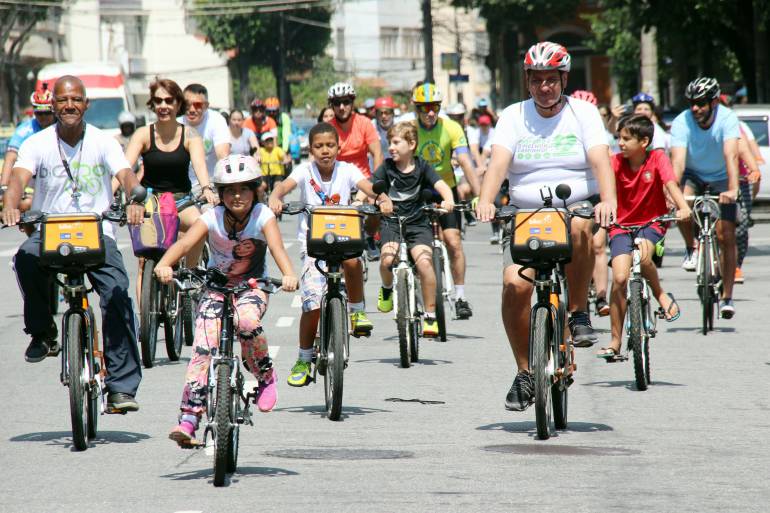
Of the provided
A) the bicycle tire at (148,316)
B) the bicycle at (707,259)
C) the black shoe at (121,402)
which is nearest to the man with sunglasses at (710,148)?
the bicycle at (707,259)

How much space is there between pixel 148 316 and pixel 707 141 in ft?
16.0

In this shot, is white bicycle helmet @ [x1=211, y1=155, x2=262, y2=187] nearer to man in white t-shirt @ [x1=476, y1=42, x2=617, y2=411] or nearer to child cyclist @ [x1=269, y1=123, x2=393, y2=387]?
man in white t-shirt @ [x1=476, y1=42, x2=617, y2=411]

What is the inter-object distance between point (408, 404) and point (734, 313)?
541cm

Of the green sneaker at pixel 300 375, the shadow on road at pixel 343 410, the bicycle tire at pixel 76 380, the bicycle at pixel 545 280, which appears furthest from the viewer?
the green sneaker at pixel 300 375

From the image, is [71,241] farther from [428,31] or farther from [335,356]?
[428,31]

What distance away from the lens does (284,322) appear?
1419 cm

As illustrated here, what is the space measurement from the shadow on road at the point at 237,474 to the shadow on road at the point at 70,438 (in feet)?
3.13

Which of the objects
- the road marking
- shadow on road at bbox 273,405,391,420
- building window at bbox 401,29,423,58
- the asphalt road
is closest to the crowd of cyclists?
shadow on road at bbox 273,405,391,420

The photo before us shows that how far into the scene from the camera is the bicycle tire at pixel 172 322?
1163cm

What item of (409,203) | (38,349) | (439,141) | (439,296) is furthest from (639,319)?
(439,141)

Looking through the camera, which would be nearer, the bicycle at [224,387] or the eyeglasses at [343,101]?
the bicycle at [224,387]

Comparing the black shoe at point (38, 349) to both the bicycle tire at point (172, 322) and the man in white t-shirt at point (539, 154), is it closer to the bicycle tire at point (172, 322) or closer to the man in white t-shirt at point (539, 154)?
the man in white t-shirt at point (539, 154)

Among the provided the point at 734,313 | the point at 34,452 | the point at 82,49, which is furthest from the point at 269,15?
the point at 34,452

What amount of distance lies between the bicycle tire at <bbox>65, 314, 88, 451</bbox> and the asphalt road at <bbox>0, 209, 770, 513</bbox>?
3.9 inches
